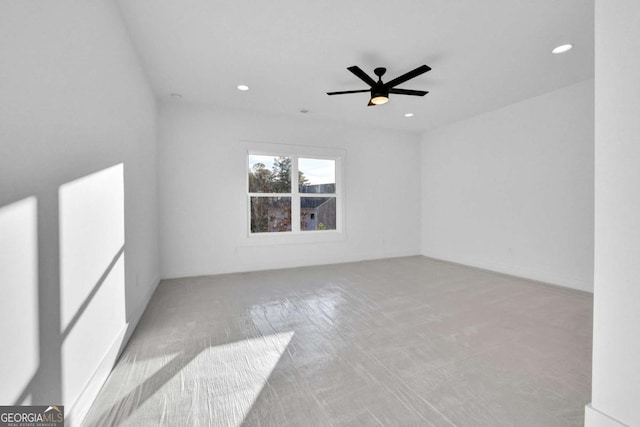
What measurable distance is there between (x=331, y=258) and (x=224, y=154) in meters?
2.83

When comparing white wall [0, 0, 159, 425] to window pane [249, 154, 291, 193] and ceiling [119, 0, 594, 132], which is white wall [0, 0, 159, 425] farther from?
window pane [249, 154, 291, 193]

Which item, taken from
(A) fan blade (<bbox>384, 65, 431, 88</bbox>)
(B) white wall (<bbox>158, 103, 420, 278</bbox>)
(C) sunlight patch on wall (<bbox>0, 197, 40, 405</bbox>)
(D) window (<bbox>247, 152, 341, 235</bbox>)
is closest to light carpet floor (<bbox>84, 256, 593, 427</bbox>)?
(C) sunlight patch on wall (<bbox>0, 197, 40, 405</bbox>)

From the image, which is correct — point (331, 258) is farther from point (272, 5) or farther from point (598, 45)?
point (598, 45)

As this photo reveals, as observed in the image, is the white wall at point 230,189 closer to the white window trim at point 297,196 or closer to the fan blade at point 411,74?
the white window trim at point 297,196

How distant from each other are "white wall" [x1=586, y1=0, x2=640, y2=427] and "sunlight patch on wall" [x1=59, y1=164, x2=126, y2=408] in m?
2.58

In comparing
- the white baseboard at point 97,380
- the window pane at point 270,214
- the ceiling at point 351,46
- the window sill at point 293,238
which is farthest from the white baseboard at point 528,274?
the white baseboard at point 97,380

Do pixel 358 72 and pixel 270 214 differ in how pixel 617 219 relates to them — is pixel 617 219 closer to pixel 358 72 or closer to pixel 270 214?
pixel 358 72

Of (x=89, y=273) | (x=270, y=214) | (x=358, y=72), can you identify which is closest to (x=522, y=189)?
(x=358, y=72)

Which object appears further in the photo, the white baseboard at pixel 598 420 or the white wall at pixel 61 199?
the white baseboard at pixel 598 420

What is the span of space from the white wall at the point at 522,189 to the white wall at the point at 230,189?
1.48 metres

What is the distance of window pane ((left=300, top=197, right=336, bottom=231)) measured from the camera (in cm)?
545

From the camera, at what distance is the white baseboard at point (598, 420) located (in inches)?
47.7

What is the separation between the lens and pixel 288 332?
2521 millimetres

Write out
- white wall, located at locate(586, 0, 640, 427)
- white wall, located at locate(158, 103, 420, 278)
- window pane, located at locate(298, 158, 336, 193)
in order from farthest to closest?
window pane, located at locate(298, 158, 336, 193)
white wall, located at locate(158, 103, 420, 278)
white wall, located at locate(586, 0, 640, 427)
